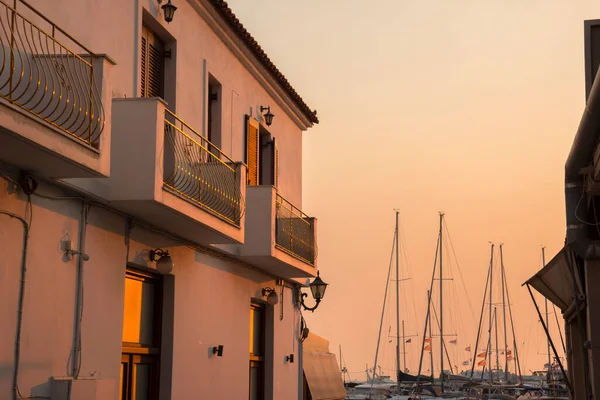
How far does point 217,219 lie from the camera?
47.0 feet

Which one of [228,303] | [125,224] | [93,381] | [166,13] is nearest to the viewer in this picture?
[93,381]

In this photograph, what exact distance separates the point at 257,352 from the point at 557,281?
7697mm

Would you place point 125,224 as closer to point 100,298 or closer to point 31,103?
point 100,298

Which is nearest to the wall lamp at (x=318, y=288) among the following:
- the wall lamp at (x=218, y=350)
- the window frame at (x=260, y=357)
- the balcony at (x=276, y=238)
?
the balcony at (x=276, y=238)

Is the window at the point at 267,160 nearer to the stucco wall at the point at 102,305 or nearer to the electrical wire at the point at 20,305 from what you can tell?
the stucco wall at the point at 102,305

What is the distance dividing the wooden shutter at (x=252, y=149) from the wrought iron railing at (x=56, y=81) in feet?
28.4

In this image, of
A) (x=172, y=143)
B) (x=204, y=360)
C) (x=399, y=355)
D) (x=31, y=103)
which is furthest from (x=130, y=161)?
(x=399, y=355)

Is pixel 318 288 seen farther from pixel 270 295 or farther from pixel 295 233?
pixel 295 233

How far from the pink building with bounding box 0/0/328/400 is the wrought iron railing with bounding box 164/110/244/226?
4 cm

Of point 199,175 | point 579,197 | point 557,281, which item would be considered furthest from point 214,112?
point 579,197

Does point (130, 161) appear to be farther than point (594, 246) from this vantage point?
No

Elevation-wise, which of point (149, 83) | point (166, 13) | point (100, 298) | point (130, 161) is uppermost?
point (166, 13)

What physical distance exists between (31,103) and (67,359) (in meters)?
3.21

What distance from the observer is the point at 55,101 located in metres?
9.99
